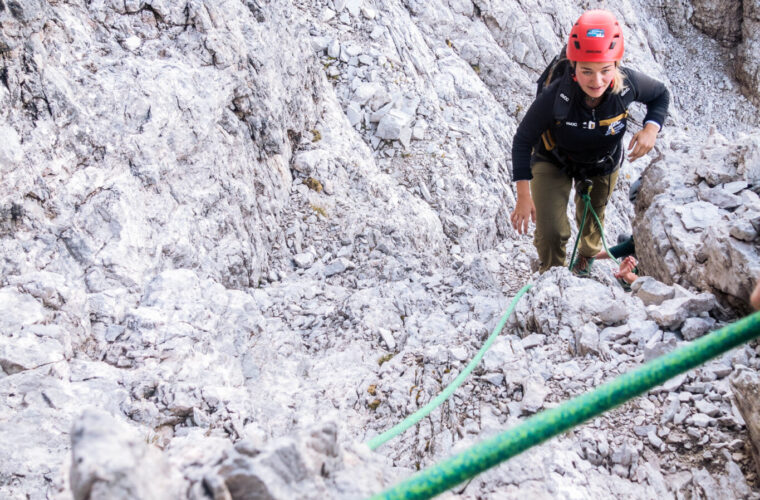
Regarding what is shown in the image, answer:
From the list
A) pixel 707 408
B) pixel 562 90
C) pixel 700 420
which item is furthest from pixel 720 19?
pixel 700 420

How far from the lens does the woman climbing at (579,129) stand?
4.85 meters

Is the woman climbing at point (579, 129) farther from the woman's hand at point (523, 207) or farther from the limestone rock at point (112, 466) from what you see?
the limestone rock at point (112, 466)

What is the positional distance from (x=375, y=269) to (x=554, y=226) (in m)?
2.49

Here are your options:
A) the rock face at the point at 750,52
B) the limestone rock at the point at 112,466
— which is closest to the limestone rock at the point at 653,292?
the limestone rock at the point at 112,466

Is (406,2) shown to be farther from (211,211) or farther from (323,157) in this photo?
(211,211)

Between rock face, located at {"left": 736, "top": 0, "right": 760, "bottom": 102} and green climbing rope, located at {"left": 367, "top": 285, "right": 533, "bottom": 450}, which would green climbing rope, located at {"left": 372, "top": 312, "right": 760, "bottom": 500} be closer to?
green climbing rope, located at {"left": 367, "top": 285, "right": 533, "bottom": 450}

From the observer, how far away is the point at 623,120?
211 inches

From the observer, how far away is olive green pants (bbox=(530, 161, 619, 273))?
6.31 m

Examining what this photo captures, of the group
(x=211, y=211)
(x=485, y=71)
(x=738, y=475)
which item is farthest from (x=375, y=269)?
(x=485, y=71)

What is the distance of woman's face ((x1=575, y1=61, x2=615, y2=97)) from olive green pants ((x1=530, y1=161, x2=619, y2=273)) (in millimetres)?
1354

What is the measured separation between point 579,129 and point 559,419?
4361mm

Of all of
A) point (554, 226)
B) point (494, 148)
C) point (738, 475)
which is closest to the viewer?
point (738, 475)

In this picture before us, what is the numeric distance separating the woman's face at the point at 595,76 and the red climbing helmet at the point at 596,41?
6 centimetres

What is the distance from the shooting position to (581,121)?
5312mm
